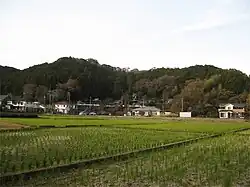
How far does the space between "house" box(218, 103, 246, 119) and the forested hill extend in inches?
188

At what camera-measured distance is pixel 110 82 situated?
11156 centimetres

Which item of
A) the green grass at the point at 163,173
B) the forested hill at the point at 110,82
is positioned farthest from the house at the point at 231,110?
the green grass at the point at 163,173

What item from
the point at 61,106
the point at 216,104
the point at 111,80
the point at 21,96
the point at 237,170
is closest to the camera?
the point at 237,170

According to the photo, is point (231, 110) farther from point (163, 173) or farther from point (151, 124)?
point (163, 173)

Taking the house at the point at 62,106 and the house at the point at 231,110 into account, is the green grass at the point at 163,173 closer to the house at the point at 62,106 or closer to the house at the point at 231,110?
the house at the point at 231,110

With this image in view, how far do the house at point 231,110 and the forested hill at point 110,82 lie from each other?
188 inches

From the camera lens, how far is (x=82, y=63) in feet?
383

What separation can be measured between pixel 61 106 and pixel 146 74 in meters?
37.7

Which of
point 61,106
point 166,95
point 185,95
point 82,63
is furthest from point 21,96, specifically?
point 185,95

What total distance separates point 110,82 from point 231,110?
2003 inches

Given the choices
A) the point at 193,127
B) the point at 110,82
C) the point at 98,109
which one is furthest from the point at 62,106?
the point at 193,127

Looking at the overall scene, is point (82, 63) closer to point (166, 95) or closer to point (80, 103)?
point (80, 103)

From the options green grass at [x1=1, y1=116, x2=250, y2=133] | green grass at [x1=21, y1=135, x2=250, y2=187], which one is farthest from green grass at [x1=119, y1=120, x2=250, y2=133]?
green grass at [x1=21, y1=135, x2=250, y2=187]

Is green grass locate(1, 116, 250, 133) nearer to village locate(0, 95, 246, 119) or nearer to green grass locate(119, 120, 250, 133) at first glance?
green grass locate(119, 120, 250, 133)
